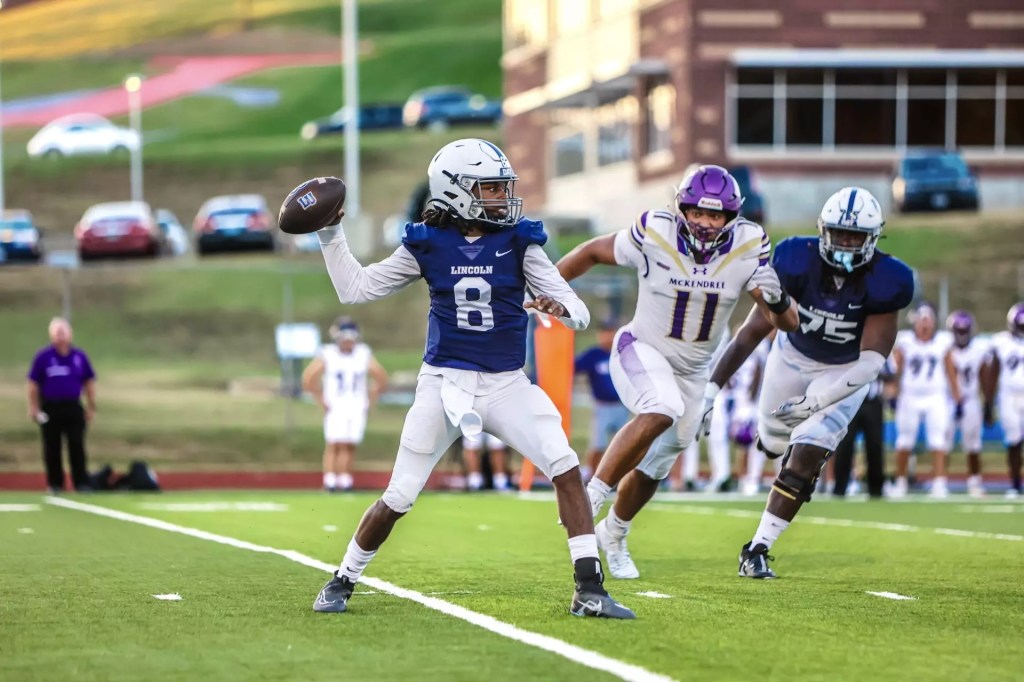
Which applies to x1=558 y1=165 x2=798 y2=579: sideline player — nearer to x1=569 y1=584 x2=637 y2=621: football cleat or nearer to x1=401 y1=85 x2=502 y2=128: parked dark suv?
x1=569 y1=584 x2=637 y2=621: football cleat

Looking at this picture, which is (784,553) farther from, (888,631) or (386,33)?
(386,33)

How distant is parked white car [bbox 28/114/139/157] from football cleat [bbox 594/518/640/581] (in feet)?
202

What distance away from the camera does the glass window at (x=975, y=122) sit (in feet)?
139

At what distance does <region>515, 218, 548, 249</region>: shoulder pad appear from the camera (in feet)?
24.5

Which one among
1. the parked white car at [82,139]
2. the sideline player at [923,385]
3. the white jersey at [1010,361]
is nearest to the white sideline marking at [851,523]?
the sideline player at [923,385]

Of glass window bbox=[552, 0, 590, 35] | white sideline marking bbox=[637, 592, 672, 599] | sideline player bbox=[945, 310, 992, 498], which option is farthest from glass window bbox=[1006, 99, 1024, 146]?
white sideline marking bbox=[637, 592, 672, 599]

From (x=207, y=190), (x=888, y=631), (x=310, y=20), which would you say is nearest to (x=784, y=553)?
(x=888, y=631)

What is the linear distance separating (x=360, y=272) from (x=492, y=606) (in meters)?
1.54

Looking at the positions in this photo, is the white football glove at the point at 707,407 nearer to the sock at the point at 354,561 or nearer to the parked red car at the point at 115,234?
the sock at the point at 354,561

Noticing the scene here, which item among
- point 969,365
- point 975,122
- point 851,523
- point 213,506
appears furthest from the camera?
point 975,122

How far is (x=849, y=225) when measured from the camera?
895 centimetres

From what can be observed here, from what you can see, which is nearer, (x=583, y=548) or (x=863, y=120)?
(x=583, y=548)

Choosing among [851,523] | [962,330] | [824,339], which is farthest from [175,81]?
[824,339]

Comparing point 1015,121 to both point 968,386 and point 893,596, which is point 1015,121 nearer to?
point 968,386
